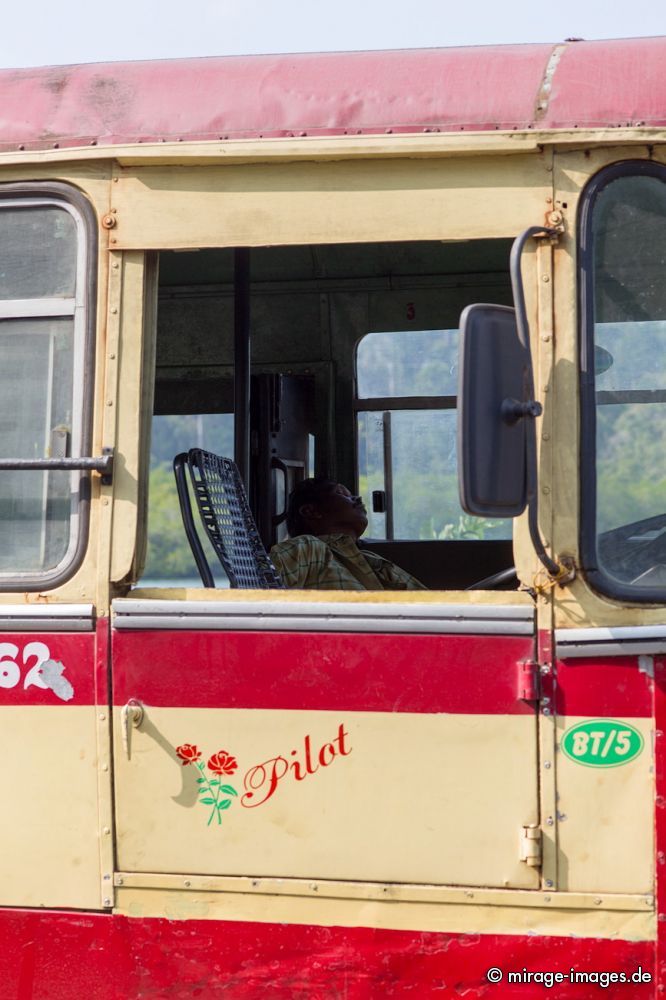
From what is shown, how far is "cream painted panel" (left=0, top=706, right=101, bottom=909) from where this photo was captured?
2.50 meters

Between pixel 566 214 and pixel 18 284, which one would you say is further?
pixel 18 284

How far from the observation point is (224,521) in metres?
3.39

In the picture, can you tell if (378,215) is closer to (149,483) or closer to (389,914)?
(149,483)

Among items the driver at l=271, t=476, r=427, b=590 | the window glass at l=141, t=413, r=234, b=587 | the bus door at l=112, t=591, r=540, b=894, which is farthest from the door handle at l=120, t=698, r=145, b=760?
the driver at l=271, t=476, r=427, b=590

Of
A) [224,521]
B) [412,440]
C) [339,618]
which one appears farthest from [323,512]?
[339,618]

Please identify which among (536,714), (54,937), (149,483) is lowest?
(54,937)

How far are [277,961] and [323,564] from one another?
1.44m

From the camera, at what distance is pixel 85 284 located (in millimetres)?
2551

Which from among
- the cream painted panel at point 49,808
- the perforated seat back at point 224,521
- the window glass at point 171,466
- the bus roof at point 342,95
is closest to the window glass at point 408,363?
the window glass at point 171,466

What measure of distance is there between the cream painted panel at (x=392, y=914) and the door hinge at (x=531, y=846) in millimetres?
87

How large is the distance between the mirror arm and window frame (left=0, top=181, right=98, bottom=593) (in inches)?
39.6

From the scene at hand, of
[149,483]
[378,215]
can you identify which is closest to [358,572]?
[149,483]

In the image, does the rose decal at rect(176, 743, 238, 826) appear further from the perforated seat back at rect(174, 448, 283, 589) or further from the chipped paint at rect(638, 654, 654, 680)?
the chipped paint at rect(638, 654, 654, 680)

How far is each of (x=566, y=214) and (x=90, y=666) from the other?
59.7 inches
